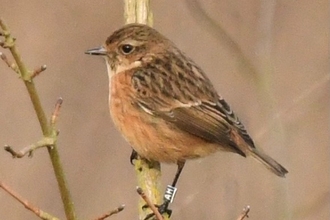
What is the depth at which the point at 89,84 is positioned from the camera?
27.1 ft

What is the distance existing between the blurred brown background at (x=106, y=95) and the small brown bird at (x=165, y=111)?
1648mm

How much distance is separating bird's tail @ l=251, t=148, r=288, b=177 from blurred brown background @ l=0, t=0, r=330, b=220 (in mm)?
1645

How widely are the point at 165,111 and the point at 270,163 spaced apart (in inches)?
27.2

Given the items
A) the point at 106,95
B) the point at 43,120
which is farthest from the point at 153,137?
the point at 106,95

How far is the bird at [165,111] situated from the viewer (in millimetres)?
5184

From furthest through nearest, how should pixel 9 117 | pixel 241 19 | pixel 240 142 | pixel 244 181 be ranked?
pixel 9 117
pixel 241 19
pixel 244 181
pixel 240 142

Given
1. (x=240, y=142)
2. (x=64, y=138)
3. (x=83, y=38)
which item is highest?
(x=83, y=38)

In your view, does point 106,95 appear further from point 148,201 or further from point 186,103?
point 148,201

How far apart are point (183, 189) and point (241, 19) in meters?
1.56

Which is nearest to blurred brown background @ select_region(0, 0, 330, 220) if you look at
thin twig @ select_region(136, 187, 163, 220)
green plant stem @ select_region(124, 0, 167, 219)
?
green plant stem @ select_region(124, 0, 167, 219)

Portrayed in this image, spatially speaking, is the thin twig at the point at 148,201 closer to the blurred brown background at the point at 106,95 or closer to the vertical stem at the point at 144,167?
the vertical stem at the point at 144,167

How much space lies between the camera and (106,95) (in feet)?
26.7

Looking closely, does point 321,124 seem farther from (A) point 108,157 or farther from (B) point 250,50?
(A) point 108,157

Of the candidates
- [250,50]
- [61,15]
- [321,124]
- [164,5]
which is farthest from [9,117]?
[321,124]
